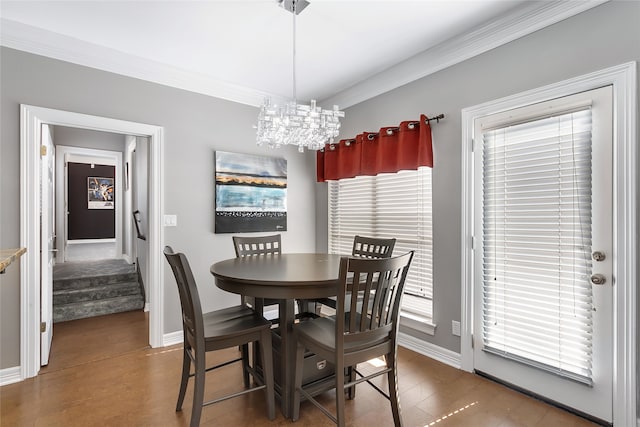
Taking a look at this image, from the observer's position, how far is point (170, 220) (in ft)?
10.0

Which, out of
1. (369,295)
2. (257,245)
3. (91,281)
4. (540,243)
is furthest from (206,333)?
(91,281)

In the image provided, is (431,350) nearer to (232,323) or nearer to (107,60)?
(232,323)

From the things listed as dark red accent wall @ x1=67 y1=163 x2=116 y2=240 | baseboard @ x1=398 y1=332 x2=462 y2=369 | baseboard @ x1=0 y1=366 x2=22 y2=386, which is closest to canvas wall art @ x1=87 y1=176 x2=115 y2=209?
dark red accent wall @ x1=67 y1=163 x2=116 y2=240

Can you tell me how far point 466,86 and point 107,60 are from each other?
3.04m

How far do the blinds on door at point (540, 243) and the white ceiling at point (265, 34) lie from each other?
793 millimetres

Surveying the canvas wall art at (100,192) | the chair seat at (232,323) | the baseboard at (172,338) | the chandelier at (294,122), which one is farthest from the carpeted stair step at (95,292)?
the canvas wall art at (100,192)

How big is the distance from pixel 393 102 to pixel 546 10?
134 cm

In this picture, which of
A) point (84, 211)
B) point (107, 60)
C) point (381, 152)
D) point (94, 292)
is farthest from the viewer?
point (84, 211)

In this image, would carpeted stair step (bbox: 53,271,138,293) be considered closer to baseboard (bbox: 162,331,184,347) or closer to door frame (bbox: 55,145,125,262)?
door frame (bbox: 55,145,125,262)

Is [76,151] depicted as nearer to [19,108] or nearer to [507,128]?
[19,108]

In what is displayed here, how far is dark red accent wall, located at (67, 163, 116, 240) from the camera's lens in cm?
790

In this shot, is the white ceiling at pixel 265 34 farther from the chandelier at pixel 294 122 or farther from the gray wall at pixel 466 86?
the chandelier at pixel 294 122

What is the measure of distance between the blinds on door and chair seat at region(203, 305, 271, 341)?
1.73 metres

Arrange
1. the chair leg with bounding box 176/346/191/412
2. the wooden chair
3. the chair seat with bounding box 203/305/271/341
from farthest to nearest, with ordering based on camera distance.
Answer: the wooden chair
the chair leg with bounding box 176/346/191/412
the chair seat with bounding box 203/305/271/341
